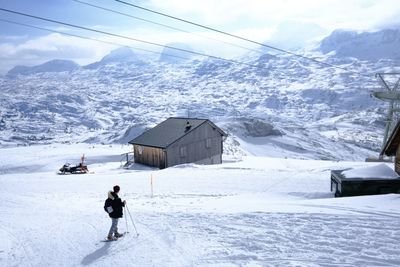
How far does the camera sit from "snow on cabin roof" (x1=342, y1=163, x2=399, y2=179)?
21984 millimetres

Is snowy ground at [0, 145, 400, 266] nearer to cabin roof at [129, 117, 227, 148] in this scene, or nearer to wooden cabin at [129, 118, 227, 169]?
wooden cabin at [129, 118, 227, 169]

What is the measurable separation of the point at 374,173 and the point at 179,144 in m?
23.8

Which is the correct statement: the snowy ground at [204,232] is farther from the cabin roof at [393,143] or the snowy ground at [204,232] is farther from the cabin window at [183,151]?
the cabin window at [183,151]

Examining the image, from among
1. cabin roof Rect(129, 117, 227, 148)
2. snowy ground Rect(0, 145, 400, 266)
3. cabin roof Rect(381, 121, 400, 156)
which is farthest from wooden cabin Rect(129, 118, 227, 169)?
cabin roof Rect(381, 121, 400, 156)

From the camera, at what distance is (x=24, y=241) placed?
13.0 meters

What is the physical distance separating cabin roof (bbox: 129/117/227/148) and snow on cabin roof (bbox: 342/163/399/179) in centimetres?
2232

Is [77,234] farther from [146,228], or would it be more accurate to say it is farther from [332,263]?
[332,263]

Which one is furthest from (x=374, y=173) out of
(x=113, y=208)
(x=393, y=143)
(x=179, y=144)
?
(x=179, y=144)

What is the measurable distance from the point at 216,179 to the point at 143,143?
17515mm

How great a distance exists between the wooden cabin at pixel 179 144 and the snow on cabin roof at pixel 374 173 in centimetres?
2208

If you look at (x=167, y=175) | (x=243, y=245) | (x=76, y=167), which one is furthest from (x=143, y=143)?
(x=243, y=245)

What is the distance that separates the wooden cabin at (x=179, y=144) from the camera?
41.6 metres

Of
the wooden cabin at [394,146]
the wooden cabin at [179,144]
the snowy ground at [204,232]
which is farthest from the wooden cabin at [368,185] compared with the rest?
the wooden cabin at [179,144]

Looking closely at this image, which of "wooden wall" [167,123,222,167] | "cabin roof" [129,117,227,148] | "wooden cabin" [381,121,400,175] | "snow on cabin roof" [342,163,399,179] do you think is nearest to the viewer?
"snow on cabin roof" [342,163,399,179]
